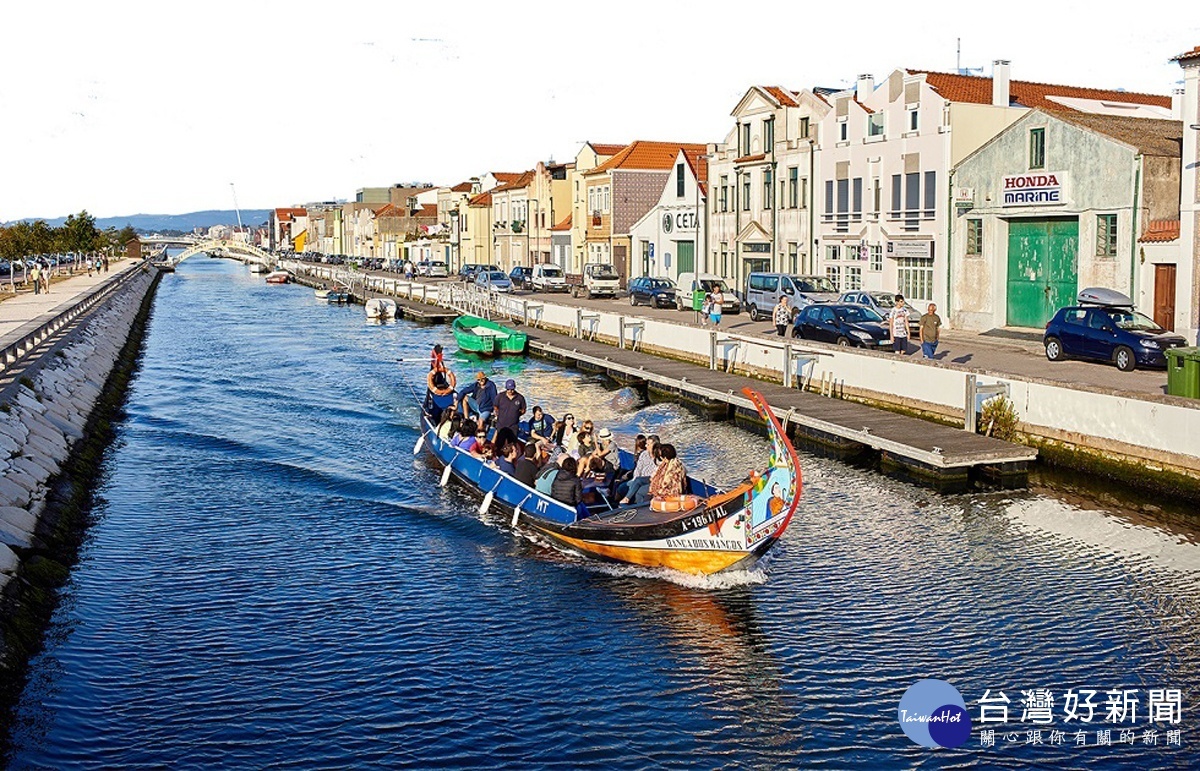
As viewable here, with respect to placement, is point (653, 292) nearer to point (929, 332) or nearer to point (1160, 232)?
point (1160, 232)

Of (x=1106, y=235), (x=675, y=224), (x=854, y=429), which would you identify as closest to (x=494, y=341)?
(x=675, y=224)

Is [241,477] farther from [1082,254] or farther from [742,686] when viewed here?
[1082,254]

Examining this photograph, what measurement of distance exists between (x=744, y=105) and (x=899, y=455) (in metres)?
39.4

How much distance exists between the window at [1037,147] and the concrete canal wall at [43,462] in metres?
30.8

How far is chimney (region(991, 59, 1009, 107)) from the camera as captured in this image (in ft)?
160

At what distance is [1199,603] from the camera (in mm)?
16984

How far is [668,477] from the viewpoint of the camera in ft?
62.3

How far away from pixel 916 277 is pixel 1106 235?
34.1 ft

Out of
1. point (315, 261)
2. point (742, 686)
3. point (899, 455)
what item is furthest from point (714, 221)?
point (315, 261)

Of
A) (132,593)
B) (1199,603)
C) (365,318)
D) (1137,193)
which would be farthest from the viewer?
(365,318)

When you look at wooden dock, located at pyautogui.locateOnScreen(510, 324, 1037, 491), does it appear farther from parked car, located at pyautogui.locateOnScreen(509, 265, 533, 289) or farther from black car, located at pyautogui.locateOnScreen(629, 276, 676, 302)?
parked car, located at pyautogui.locateOnScreen(509, 265, 533, 289)

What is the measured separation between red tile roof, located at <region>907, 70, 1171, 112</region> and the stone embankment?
33.4 metres

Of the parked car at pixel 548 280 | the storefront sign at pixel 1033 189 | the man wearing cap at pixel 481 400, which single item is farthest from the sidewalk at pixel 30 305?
the storefront sign at pixel 1033 189

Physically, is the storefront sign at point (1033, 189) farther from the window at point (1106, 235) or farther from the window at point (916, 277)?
the window at point (916, 277)
